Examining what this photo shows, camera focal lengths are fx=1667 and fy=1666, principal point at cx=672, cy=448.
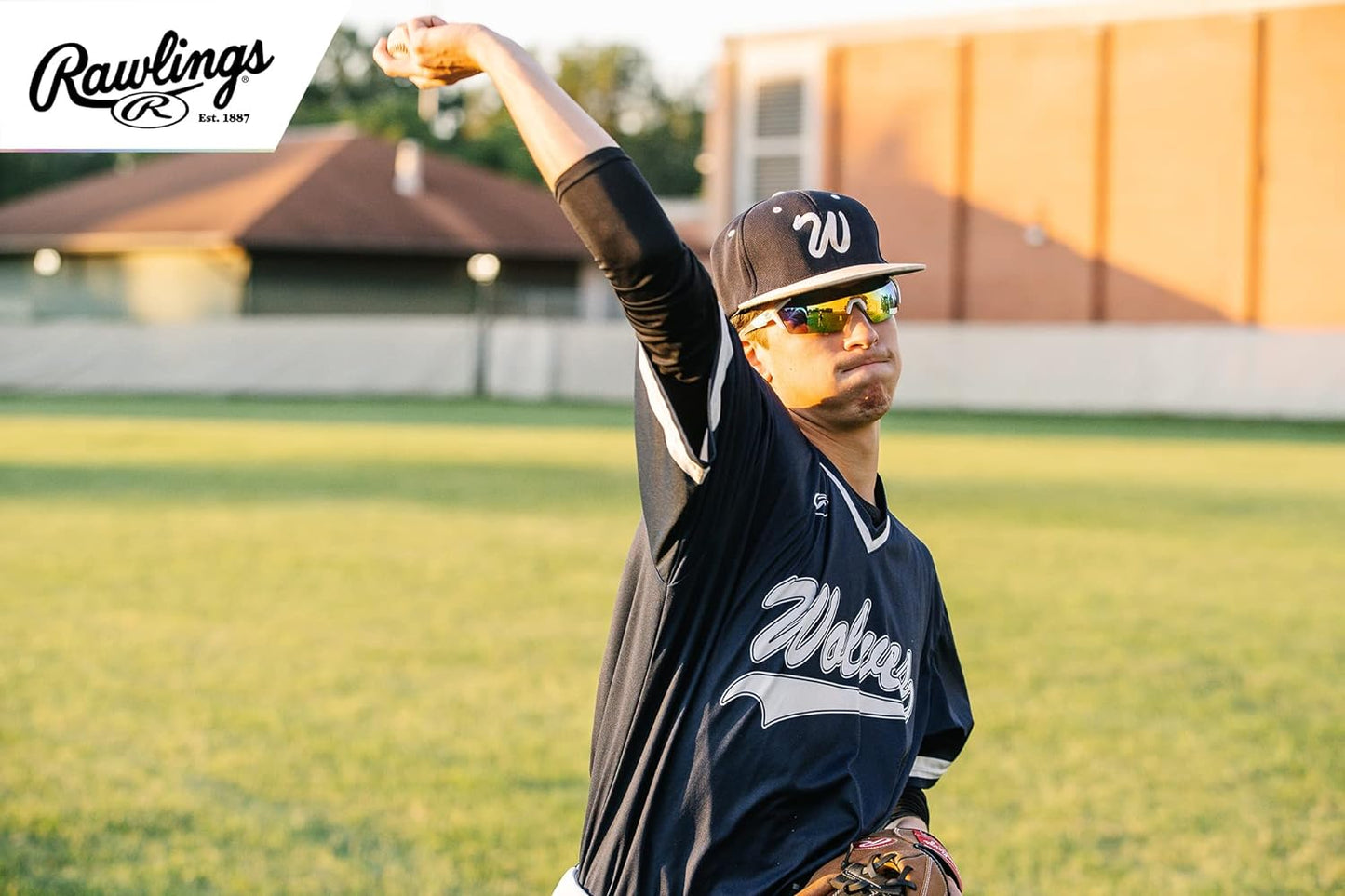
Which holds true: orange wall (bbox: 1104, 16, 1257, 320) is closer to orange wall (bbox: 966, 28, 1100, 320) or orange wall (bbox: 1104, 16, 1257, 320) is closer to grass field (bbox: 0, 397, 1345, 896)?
orange wall (bbox: 966, 28, 1100, 320)

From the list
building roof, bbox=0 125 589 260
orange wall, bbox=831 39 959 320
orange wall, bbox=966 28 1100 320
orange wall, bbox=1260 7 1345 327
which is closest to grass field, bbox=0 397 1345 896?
orange wall, bbox=1260 7 1345 327

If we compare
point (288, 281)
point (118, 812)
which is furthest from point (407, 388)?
point (118, 812)

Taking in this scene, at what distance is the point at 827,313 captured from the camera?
2730 millimetres

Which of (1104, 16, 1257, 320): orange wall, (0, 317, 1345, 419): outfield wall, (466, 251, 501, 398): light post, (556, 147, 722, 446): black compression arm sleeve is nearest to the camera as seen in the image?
(556, 147, 722, 446): black compression arm sleeve

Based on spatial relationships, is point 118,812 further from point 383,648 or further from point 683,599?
point 683,599

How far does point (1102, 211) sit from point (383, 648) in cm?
3316

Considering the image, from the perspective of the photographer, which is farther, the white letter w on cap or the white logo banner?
the white letter w on cap

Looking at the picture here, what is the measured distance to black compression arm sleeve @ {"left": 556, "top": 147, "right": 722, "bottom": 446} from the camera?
90.2 inches

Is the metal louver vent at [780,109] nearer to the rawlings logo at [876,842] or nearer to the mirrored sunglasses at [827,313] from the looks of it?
the mirrored sunglasses at [827,313]

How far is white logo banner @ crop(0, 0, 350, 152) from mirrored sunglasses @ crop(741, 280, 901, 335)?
844 millimetres

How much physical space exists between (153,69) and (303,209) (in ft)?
161

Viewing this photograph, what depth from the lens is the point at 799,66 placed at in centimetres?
4384

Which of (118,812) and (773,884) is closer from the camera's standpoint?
(773,884)

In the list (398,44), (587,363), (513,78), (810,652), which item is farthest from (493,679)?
(587,363)
